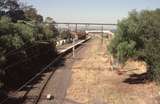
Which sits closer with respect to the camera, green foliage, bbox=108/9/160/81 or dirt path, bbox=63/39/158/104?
dirt path, bbox=63/39/158/104

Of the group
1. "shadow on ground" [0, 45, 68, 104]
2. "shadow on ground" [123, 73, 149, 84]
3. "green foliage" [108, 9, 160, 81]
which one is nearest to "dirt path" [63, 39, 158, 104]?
"shadow on ground" [123, 73, 149, 84]

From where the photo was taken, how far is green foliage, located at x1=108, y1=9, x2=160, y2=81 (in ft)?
91.6

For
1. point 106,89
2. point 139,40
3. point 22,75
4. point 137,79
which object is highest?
point 139,40

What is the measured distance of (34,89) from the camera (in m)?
26.0

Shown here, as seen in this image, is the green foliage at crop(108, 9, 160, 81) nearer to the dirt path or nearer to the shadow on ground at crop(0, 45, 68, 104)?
the dirt path

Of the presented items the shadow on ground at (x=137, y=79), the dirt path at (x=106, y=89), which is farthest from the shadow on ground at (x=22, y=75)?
the shadow on ground at (x=137, y=79)

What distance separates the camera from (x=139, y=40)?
28.9 m

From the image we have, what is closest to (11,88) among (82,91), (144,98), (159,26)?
(82,91)

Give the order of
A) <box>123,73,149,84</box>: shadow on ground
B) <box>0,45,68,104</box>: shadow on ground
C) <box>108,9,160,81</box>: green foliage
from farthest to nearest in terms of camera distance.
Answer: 1. <box>123,73,149,84</box>: shadow on ground
2. <box>108,9,160,81</box>: green foliage
3. <box>0,45,68,104</box>: shadow on ground

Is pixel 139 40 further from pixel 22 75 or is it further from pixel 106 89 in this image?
pixel 22 75

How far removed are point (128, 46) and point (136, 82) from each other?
3.35 m

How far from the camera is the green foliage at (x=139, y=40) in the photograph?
27.9 m

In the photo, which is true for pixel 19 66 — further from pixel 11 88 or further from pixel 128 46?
pixel 128 46

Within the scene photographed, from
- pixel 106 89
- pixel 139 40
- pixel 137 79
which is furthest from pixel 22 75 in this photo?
pixel 139 40
